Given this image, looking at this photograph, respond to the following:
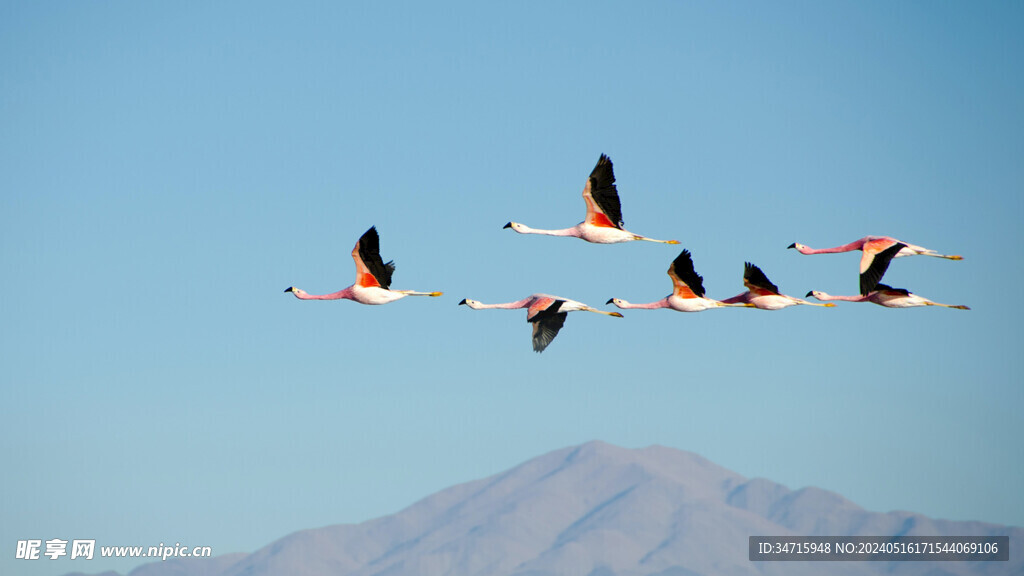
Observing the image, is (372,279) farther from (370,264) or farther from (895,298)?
(895,298)

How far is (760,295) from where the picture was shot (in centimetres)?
4891

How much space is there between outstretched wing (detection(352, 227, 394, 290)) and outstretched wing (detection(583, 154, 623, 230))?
718cm

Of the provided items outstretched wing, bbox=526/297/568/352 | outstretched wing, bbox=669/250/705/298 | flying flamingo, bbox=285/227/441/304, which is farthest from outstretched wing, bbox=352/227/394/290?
outstretched wing, bbox=669/250/705/298

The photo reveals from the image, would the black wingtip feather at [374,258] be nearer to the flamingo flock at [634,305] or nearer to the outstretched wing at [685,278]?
the flamingo flock at [634,305]

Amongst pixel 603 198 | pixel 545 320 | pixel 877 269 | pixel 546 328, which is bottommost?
pixel 546 328

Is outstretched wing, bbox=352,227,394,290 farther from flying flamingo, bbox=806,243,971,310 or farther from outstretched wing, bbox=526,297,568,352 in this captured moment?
flying flamingo, bbox=806,243,971,310

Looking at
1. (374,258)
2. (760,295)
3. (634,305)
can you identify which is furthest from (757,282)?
(374,258)

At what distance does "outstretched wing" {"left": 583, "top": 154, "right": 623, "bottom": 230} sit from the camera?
150ft

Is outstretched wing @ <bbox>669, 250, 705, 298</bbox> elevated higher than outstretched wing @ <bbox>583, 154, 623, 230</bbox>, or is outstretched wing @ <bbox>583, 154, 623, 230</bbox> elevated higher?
outstretched wing @ <bbox>583, 154, 623, 230</bbox>

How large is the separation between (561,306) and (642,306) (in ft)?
11.3

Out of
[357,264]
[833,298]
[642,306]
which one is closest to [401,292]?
[357,264]

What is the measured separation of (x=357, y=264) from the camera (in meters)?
48.7

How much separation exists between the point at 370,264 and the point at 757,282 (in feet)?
43.5

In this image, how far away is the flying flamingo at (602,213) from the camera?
150 ft
